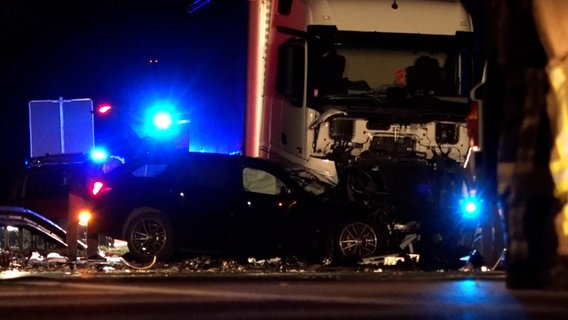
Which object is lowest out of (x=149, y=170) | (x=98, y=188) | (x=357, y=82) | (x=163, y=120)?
(x=98, y=188)

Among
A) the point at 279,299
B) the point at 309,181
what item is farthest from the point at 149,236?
the point at 279,299

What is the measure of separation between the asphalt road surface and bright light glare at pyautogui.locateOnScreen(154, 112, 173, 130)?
6.44m

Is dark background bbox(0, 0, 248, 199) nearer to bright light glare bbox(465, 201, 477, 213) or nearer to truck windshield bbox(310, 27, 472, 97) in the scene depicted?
truck windshield bbox(310, 27, 472, 97)

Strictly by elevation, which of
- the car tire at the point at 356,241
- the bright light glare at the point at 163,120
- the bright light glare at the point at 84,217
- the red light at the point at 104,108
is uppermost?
the red light at the point at 104,108

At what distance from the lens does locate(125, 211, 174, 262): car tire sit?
1280 cm

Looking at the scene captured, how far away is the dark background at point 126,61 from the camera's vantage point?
1398cm

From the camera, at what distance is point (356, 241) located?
507 inches

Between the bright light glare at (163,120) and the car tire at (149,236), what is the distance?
270 centimetres

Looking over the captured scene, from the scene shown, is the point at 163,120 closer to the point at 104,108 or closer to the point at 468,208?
the point at 104,108

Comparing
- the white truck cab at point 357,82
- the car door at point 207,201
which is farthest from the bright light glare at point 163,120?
the white truck cab at point 357,82

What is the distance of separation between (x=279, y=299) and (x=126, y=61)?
24.9 metres

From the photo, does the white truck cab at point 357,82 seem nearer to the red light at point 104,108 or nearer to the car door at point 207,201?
the car door at point 207,201

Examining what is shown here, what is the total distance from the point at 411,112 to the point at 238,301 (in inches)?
245

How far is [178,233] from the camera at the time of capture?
12.9 metres
